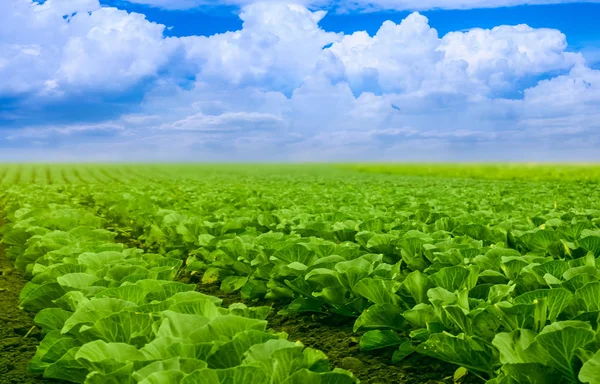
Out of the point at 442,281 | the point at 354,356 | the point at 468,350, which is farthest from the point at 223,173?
the point at 468,350

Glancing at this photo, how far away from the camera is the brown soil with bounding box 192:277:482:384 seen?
12.2 ft

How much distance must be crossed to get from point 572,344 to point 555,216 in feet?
17.2

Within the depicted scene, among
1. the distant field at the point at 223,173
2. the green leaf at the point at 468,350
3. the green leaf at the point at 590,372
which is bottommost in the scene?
the distant field at the point at 223,173

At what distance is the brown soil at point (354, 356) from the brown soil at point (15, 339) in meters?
1.74

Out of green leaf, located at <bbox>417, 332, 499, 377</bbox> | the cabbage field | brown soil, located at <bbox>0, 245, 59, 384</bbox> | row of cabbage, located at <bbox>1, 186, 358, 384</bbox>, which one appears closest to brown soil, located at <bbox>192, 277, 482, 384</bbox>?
the cabbage field

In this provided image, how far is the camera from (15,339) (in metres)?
4.42

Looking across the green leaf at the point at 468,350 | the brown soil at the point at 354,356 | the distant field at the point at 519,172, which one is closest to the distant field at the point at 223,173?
the distant field at the point at 519,172

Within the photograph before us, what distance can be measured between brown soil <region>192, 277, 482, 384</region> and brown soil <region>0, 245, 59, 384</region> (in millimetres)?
1742

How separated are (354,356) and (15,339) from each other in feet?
7.92

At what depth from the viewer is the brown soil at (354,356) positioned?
371cm

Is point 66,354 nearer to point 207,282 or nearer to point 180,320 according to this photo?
point 180,320

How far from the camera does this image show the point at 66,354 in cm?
297

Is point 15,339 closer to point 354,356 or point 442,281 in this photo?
point 354,356

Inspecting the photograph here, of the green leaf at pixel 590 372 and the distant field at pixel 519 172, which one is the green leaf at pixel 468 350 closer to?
the green leaf at pixel 590 372
